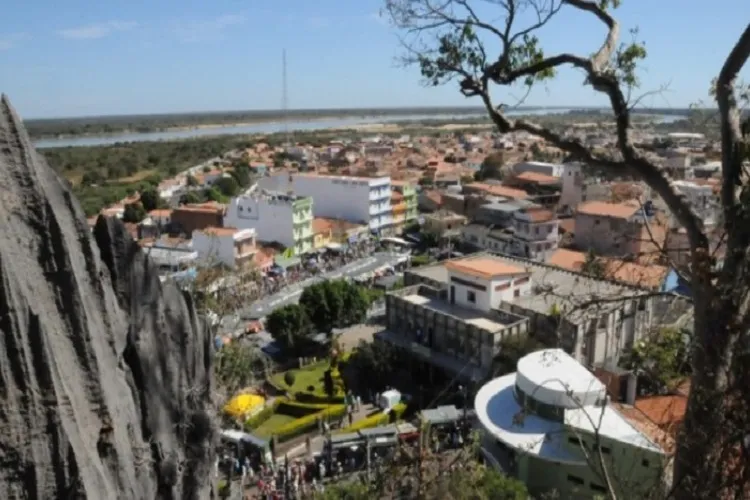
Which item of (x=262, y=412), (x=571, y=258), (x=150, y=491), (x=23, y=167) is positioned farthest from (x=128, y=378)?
(x=571, y=258)

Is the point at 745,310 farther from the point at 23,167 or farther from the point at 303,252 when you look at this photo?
the point at 303,252

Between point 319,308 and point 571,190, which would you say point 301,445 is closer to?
point 319,308

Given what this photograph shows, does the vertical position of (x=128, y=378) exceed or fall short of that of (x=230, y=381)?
it exceeds it

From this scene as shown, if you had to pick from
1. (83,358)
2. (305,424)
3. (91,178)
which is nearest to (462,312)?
(305,424)

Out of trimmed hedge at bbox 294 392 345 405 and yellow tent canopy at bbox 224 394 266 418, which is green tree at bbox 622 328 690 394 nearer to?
yellow tent canopy at bbox 224 394 266 418

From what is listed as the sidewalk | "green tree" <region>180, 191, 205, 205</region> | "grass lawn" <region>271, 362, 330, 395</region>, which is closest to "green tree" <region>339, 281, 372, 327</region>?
"grass lawn" <region>271, 362, 330, 395</region>

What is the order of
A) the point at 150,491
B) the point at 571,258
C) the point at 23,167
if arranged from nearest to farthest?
the point at 23,167 < the point at 150,491 < the point at 571,258
